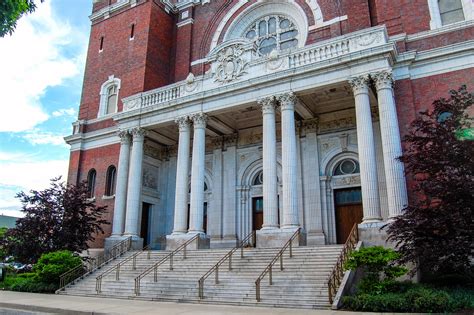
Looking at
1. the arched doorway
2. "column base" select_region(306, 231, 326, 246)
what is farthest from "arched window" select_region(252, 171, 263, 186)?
"column base" select_region(306, 231, 326, 246)

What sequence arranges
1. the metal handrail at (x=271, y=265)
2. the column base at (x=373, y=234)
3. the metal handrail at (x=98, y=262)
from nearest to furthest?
the metal handrail at (x=271, y=265) → the column base at (x=373, y=234) → the metal handrail at (x=98, y=262)

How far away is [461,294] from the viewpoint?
11.0 m

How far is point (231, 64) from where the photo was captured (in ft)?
68.8

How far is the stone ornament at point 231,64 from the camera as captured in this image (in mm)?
20578

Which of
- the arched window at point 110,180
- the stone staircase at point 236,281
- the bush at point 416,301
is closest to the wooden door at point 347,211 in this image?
the stone staircase at point 236,281

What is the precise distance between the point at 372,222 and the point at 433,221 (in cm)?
351

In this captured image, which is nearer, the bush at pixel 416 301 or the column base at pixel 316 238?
the bush at pixel 416 301

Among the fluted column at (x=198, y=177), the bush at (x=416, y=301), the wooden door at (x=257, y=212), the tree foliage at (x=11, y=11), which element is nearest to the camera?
the tree foliage at (x=11, y=11)

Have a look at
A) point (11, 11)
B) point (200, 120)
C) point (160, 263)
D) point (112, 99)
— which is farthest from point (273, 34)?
point (11, 11)

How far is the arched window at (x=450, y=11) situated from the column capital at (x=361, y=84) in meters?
5.56

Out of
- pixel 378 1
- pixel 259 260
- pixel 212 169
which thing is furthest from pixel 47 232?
pixel 378 1

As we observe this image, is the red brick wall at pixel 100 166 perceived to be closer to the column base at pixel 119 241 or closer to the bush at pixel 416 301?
the column base at pixel 119 241

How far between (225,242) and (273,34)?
13151 mm

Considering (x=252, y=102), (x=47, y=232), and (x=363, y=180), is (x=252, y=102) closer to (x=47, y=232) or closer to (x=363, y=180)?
(x=363, y=180)
